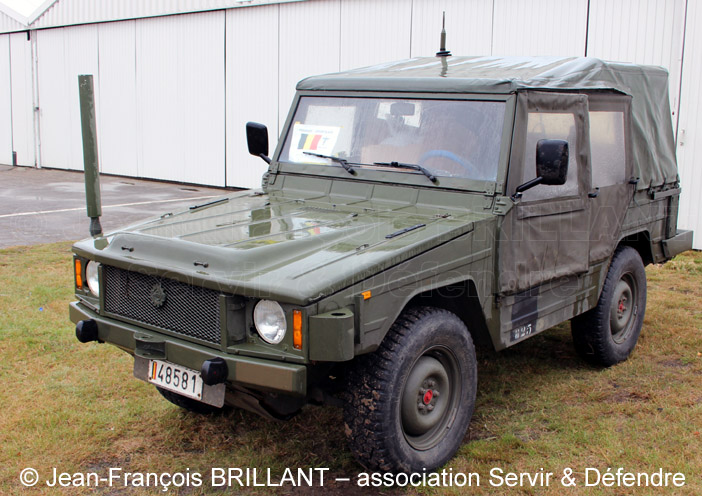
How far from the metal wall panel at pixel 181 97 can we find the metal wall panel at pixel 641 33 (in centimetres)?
800

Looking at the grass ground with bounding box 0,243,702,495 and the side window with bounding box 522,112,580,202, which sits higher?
the side window with bounding box 522,112,580,202

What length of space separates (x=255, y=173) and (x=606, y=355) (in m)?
10.3

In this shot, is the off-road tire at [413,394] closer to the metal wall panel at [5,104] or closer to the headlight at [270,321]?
the headlight at [270,321]

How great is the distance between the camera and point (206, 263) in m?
3.29

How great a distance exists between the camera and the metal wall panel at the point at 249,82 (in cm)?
1409

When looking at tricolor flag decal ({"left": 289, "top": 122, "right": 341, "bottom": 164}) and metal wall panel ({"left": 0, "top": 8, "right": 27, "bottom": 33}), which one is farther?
metal wall panel ({"left": 0, "top": 8, "right": 27, "bottom": 33})

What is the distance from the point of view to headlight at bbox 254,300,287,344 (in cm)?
311

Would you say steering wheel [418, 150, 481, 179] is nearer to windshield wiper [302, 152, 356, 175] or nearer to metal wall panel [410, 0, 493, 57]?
windshield wiper [302, 152, 356, 175]

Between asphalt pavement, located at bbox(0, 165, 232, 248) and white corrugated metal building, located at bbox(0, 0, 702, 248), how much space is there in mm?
652

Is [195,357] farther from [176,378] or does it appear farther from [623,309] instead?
[623,309]

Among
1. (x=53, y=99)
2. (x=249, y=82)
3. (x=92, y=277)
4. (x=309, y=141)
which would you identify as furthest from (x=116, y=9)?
(x=92, y=277)

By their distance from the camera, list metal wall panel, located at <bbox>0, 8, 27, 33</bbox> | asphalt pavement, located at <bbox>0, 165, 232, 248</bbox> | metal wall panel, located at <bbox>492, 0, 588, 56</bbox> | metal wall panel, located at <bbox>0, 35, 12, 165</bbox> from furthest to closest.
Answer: metal wall panel, located at <bbox>0, 35, 12, 165</bbox>
metal wall panel, located at <bbox>0, 8, 27, 33</bbox>
asphalt pavement, located at <bbox>0, 165, 232, 248</bbox>
metal wall panel, located at <bbox>492, 0, 588, 56</bbox>

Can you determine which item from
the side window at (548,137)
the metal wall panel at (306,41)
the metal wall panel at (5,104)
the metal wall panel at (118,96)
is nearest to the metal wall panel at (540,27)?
the metal wall panel at (306,41)

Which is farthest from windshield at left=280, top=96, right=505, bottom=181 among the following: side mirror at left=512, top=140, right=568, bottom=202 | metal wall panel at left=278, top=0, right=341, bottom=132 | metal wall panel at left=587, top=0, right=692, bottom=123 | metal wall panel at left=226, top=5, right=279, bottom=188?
metal wall panel at left=226, top=5, right=279, bottom=188
